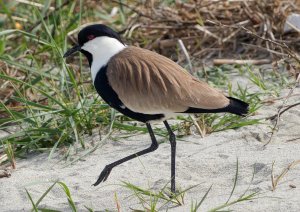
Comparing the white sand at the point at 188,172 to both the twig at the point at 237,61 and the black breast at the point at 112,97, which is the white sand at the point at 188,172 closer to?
the black breast at the point at 112,97

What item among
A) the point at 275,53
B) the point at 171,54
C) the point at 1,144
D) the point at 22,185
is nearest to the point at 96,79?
the point at 22,185

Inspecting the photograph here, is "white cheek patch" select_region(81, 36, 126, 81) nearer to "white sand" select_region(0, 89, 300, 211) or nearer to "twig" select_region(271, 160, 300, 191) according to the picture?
"white sand" select_region(0, 89, 300, 211)

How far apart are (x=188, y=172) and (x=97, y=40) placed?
33.1 inches

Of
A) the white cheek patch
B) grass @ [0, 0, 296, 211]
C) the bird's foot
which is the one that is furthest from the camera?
grass @ [0, 0, 296, 211]

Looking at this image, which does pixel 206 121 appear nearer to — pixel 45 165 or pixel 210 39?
pixel 45 165

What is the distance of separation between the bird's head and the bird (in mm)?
34

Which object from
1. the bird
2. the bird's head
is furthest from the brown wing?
the bird's head

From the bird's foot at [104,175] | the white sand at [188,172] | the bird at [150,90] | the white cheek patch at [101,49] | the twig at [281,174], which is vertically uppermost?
the white cheek patch at [101,49]

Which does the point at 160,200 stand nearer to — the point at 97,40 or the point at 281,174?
→ the point at 281,174

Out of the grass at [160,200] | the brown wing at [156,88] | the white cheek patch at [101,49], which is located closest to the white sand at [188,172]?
the grass at [160,200]

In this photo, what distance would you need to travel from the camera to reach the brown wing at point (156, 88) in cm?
377

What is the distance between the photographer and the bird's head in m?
4.02

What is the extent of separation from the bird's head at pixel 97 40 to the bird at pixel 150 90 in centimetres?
3

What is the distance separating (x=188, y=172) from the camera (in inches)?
160
